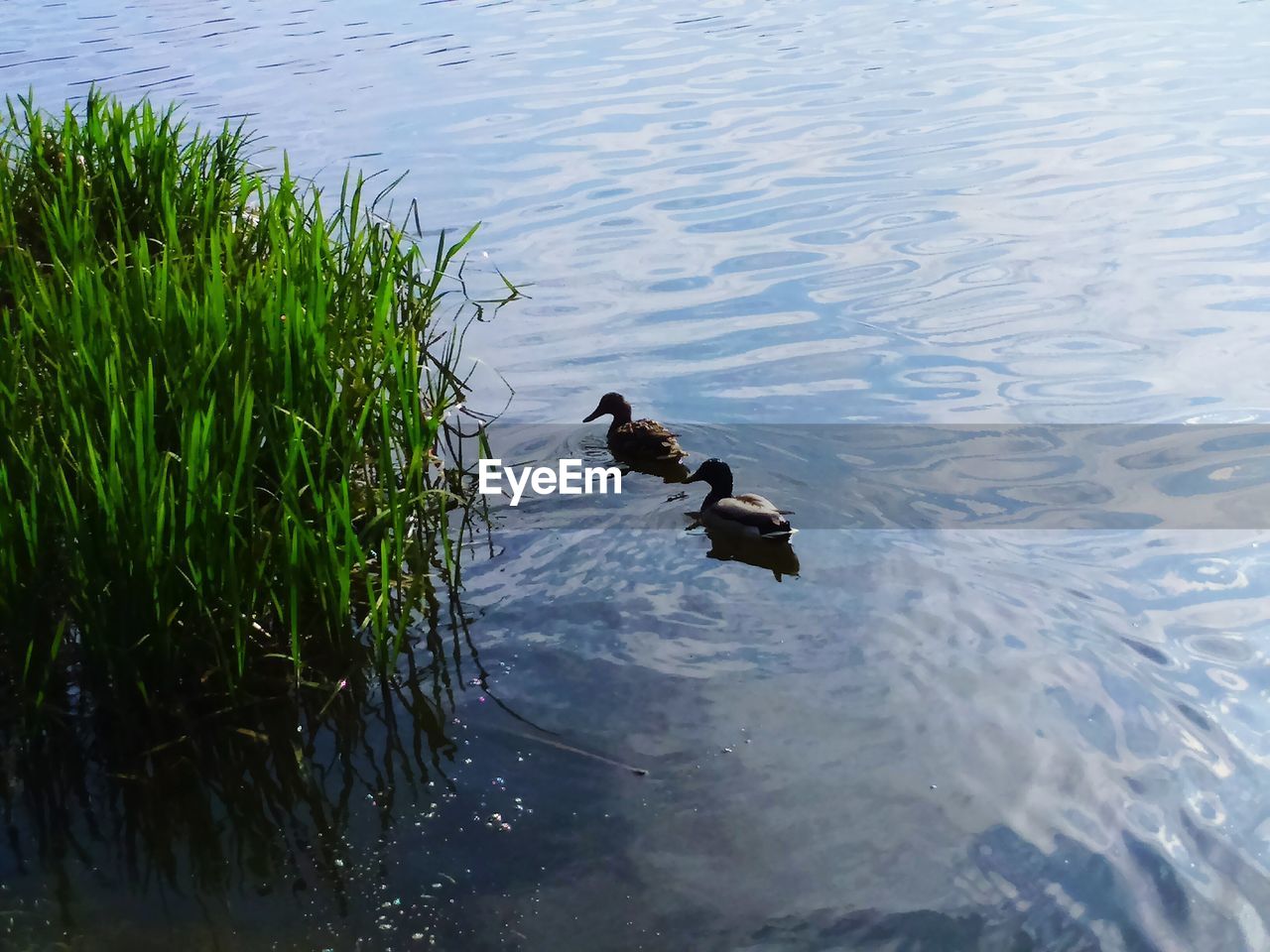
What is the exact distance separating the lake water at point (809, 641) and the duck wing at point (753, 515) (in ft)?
0.60

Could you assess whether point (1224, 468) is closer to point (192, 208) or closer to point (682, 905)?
point (682, 905)

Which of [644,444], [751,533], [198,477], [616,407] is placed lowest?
[751,533]

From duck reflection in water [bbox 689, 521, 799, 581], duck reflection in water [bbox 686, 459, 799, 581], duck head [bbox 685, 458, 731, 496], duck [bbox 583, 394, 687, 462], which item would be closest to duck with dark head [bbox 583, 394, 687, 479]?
duck [bbox 583, 394, 687, 462]

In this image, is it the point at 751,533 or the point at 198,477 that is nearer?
the point at 198,477

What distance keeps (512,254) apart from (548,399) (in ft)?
8.60

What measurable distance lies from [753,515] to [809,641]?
3.05ft

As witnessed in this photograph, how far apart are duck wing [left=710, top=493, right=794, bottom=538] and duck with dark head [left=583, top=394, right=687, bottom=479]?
788mm

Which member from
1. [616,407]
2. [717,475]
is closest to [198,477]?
[717,475]

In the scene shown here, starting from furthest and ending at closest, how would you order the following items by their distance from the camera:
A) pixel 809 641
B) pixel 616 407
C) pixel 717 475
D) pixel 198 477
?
1. pixel 616 407
2. pixel 717 475
3. pixel 809 641
4. pixel 198 477

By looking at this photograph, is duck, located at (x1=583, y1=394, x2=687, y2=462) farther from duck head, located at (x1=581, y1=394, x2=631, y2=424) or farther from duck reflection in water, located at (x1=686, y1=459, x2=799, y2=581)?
duck reflection in water, located at (x1=686, y1=459, x2=799, y2=581)

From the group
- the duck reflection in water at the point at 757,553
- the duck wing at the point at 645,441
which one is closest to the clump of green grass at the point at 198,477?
the duck reflection in water at the point at 757,553

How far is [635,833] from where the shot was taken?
13.9ft

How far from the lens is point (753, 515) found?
618 cm

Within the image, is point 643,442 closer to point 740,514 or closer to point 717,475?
point 717,475
